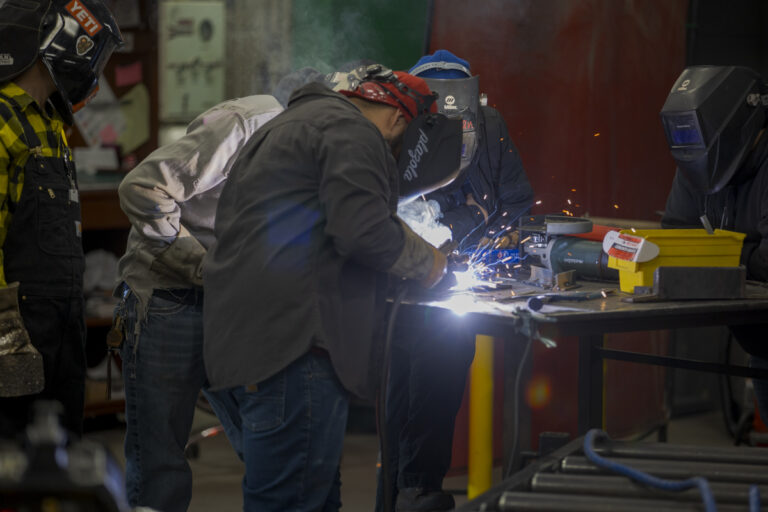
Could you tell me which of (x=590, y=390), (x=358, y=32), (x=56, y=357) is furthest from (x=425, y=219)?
(x=358, y=32)

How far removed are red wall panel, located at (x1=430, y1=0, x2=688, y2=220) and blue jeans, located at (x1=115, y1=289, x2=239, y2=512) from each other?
2080 mm

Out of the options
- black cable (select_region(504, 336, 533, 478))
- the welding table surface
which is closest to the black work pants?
the welding table surface

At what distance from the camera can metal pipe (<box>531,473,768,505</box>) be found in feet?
5.54

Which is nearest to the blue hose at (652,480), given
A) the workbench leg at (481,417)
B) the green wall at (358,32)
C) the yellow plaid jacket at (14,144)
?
the yellow plaid jacket at (14,144)

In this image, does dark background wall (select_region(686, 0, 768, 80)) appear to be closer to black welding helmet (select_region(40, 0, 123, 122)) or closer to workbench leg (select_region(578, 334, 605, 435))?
workbench leg (select_region(578, 334, 605, 435))

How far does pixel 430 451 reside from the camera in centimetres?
340

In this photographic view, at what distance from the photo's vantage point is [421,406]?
3404 mm

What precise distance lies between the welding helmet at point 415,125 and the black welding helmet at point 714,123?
93 centimetres

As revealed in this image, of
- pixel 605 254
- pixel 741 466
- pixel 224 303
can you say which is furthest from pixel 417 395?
pixel 741 466

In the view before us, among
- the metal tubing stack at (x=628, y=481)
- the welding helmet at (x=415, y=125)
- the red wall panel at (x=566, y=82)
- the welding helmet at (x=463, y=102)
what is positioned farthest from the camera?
the red wall panel at (x=566, y=82)

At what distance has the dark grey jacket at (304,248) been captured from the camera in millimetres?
2094

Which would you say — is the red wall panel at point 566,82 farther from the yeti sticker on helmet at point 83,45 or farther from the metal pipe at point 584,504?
the metal pipe at point 584,504

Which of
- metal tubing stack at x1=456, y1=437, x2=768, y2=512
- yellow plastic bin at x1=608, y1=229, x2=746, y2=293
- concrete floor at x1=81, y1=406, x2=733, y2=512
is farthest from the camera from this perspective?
concrete floor at x1=81, y1=406, x2=733, y2=512

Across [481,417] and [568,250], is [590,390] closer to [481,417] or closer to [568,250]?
[568,250]
